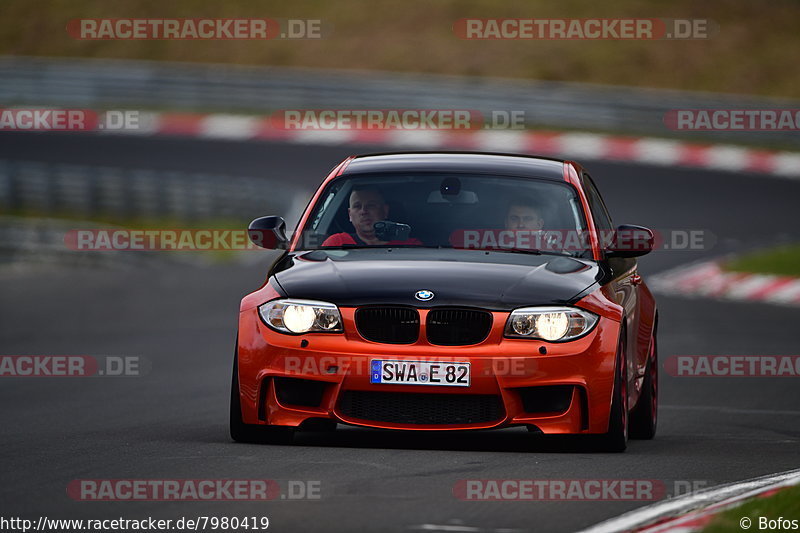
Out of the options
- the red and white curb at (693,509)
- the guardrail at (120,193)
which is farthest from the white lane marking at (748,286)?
the red and white curb at (693,509)

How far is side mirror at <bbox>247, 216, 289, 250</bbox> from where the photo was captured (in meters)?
9.24

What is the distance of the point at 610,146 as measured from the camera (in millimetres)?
33750

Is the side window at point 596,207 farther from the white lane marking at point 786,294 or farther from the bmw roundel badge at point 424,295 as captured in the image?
the white lane marking at point 786,294

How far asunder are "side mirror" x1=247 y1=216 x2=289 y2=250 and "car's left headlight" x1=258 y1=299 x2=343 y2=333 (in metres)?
1.00

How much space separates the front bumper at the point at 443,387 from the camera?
8008mm

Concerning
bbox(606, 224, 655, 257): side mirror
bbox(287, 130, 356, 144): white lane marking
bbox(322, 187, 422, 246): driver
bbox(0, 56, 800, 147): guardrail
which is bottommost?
bbox(606, 224, 655, 257): side mirror

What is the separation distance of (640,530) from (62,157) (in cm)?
2901

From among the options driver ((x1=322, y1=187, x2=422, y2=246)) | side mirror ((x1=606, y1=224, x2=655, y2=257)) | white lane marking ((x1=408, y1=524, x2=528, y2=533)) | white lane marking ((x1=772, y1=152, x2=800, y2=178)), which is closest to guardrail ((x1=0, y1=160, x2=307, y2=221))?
white lane marking ((x1=772, y1=152, x2=800, y2=178))

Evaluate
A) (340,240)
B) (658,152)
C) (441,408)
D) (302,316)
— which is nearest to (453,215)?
(340,240)

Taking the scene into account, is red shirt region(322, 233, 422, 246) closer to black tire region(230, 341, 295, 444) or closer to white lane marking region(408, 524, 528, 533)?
black tire region(230, 341, 295, 444)

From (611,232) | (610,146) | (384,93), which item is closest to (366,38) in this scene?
(384,93)

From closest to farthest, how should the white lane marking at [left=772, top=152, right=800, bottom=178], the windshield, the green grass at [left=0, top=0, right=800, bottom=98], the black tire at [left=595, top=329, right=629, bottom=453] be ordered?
1. the black tire at [left=595, top=329, right=629, bottom=453]
2. the windshield
3. the white lane marking at [left=772, top=152, right=800, bottom=178]
4. the green grass at [left=0, top=0, right=800, bottom=98]

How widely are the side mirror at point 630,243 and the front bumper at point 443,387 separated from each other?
115 centimetres

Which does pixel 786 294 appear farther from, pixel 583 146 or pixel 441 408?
pixel 583 146
